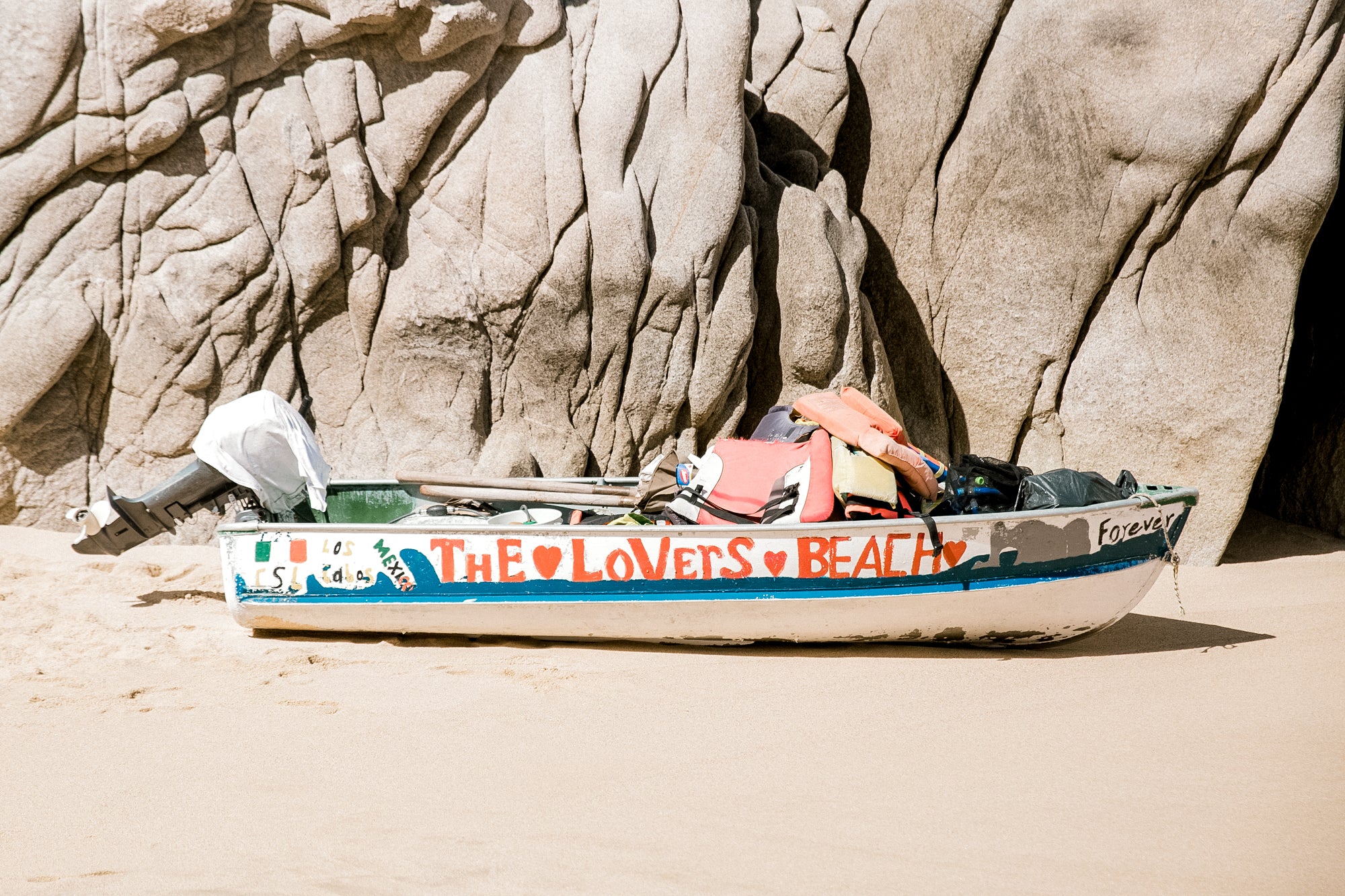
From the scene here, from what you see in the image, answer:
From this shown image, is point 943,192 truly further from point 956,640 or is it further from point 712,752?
point 712,752

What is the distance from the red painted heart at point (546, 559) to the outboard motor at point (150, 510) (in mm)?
1637

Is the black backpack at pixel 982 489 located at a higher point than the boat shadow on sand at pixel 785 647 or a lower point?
higher

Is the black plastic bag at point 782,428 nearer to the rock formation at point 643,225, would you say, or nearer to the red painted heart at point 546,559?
the red painted heart at point 546,559

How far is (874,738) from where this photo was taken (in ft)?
12.7

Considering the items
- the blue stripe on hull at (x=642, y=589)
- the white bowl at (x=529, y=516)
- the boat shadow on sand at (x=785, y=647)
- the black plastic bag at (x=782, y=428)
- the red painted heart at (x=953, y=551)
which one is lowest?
the boat shadow on sand at (x=785, y=647)

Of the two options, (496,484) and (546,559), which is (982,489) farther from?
(496,484)

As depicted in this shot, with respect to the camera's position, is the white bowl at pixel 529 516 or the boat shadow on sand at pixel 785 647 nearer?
the boat shadow on sand at pixel 785 647

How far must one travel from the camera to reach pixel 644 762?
358 centimetres

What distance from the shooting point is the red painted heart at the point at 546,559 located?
4.88 meters

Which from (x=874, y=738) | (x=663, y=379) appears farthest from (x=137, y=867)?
(x=663, y=379)

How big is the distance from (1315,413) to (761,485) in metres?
6.35

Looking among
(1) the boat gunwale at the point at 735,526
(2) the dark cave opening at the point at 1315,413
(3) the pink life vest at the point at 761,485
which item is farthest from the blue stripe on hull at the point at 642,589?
(2) the dark cave opening at the point at 1315,413

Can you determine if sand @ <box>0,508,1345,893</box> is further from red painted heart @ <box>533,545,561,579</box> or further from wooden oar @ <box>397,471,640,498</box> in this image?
wooden oar @ <box>397,471,640,498</box>

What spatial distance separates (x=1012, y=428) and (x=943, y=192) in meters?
2.01
